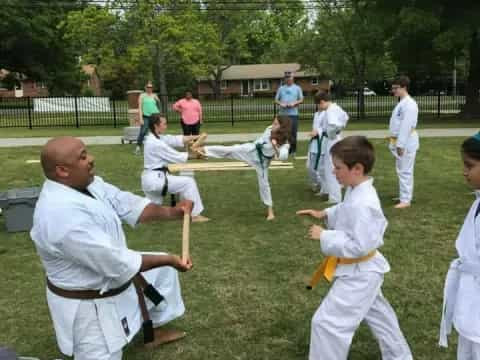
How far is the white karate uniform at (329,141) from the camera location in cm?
862

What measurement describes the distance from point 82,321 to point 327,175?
6.26m

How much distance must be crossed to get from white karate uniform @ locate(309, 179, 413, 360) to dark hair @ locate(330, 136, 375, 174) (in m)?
0.13

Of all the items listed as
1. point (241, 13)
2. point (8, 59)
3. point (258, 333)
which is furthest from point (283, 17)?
point (258, 333)

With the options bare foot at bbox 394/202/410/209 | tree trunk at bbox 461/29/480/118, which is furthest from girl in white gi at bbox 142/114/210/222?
tree trunk at bbox 461/29/480/118

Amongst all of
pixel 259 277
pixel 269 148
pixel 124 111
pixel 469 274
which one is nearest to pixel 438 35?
pixel 124 111

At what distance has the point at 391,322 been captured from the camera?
3.59 m

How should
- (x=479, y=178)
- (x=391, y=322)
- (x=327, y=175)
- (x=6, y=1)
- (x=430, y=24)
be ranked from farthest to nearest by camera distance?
(x=6, y=1) < (x=430, y=24) < (x=327, y=175) < (x=391, y=322) < (x=479, y=178)

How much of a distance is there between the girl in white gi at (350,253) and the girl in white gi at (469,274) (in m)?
0.51

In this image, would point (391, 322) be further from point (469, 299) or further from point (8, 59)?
point (8, 59)

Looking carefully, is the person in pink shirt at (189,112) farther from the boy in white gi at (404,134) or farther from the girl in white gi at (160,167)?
the boy in white gi at (404,134)

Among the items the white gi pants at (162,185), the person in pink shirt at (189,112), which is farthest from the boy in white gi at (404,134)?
the person in pink shirt at (189,112)

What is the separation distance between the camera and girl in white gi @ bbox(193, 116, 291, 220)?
7.48m

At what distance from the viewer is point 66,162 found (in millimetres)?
2846

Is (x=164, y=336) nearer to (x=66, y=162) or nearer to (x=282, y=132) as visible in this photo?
(x=66, y=162)
